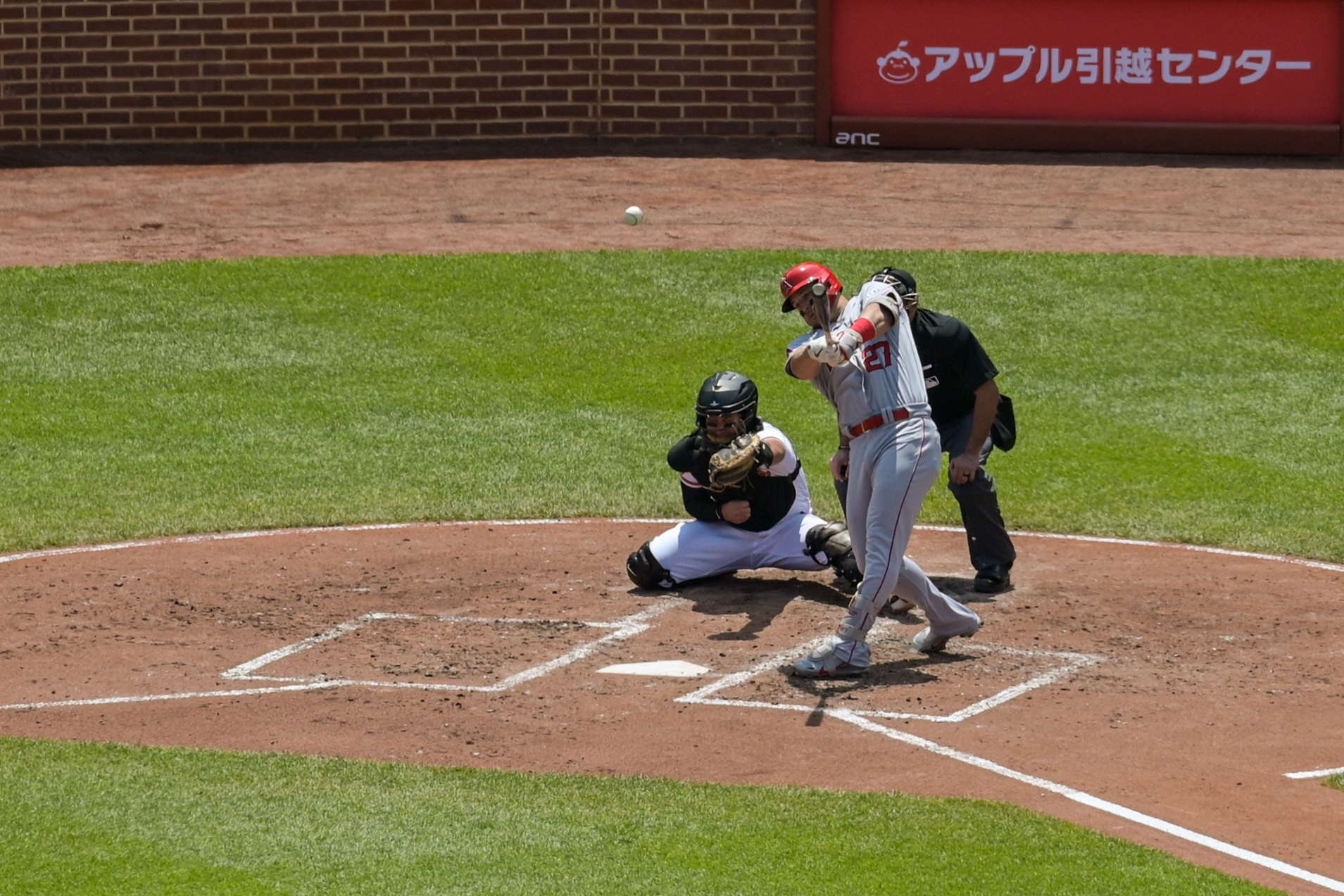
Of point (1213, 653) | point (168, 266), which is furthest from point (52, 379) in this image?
point (1213, 653)

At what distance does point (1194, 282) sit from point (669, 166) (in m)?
6.90

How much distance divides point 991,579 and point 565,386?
5.95 m

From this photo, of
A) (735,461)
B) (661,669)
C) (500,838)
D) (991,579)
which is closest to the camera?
(500,838)

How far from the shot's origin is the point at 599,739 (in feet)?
22.7

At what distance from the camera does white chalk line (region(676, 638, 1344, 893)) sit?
554 cm

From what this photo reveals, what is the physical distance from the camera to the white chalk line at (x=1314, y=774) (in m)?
6.40

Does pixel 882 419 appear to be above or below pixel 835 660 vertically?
above

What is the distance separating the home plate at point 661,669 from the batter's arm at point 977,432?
178 cm

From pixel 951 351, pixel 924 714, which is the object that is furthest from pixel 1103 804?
pixel 951 351

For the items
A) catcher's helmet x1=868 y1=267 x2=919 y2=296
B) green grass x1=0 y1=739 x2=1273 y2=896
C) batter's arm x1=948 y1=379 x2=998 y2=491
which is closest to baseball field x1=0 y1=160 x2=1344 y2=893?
green grass x1=0 y1=739 x2=1273 y2=896

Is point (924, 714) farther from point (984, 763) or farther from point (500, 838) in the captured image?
point (500, 838)

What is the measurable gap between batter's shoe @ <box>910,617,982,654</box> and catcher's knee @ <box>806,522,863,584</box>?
0.86 metres

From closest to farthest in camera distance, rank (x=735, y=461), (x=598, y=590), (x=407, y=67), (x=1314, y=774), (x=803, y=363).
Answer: (x=1314, y=774), (x=803, y=363), (x=735, y=461), (x=598, y=590), (x=407, y=67)

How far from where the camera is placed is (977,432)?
8.68 metres
